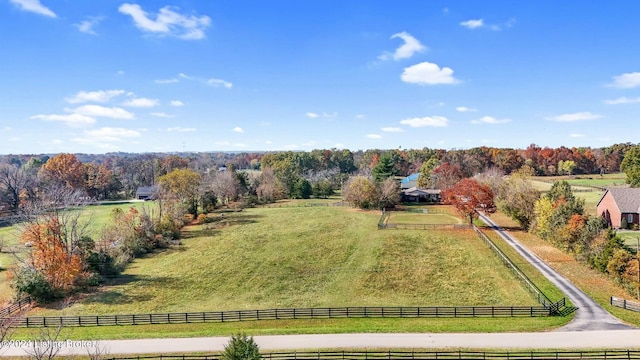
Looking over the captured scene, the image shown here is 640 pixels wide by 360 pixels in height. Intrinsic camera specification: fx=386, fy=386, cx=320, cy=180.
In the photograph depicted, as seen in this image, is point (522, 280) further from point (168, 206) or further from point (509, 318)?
point (168, 206)

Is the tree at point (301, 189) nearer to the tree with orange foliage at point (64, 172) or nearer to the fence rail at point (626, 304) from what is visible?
the tree with orange foliage at point (64, 172)

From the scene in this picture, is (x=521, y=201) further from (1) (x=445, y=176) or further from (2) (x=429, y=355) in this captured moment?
(2) (x=429, y=355)

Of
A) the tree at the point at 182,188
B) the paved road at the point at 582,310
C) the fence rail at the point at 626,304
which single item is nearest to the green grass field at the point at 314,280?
the paved road at the point at 582,310

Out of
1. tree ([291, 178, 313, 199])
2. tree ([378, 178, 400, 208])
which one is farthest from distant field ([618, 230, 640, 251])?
tree ([291, 178, 313, 199])

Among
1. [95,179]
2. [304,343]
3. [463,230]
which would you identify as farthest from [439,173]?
[95,179]

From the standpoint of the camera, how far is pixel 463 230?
2248 inches

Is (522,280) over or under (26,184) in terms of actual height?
under

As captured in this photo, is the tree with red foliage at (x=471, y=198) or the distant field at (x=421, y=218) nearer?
the tree with red foliage at (x=471, y=198)

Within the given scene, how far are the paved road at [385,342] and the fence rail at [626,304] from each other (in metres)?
4.45

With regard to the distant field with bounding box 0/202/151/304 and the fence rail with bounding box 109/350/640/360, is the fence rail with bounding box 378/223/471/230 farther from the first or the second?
the distant field with bounding box 0/202/151/304

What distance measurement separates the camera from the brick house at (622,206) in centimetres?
5288

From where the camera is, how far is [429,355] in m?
21.7

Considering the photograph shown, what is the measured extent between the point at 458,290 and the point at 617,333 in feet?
38.8

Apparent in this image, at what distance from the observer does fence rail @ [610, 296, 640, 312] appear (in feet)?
91.0
